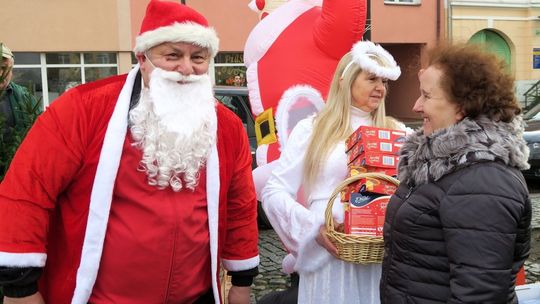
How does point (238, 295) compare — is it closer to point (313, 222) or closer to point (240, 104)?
point (313, 222)

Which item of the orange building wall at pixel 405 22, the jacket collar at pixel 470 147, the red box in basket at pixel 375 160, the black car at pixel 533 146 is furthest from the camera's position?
the orange building wall at pixel 405 22

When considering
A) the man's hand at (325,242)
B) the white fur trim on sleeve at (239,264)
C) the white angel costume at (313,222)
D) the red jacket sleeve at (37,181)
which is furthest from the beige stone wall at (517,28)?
the red jacket sleeve at (37,181)

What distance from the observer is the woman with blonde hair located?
2953 mm

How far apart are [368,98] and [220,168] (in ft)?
3.46

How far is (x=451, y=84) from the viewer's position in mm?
2006

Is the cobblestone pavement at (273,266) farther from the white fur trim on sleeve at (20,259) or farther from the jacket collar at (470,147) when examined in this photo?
the jacket collar at (470,147)

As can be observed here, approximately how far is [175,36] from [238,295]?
3.94 feet

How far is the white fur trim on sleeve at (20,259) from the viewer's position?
2123 millimetres

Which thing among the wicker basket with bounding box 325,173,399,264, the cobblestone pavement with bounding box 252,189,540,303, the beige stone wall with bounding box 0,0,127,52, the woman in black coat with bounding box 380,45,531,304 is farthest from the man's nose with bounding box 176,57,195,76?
the beige stone wall with bounding box 0,0,127,52

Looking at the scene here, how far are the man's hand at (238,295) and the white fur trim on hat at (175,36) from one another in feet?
3.67

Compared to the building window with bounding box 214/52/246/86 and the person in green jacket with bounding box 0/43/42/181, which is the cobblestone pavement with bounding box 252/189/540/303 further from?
the building window with bounding box 214/52/246/86

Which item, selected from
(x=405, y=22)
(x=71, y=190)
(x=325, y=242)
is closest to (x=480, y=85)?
(x=325, y=242)

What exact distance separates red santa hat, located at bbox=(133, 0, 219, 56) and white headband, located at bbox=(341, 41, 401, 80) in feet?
3.20

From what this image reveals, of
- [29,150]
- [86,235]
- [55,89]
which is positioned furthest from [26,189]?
[55,89]
